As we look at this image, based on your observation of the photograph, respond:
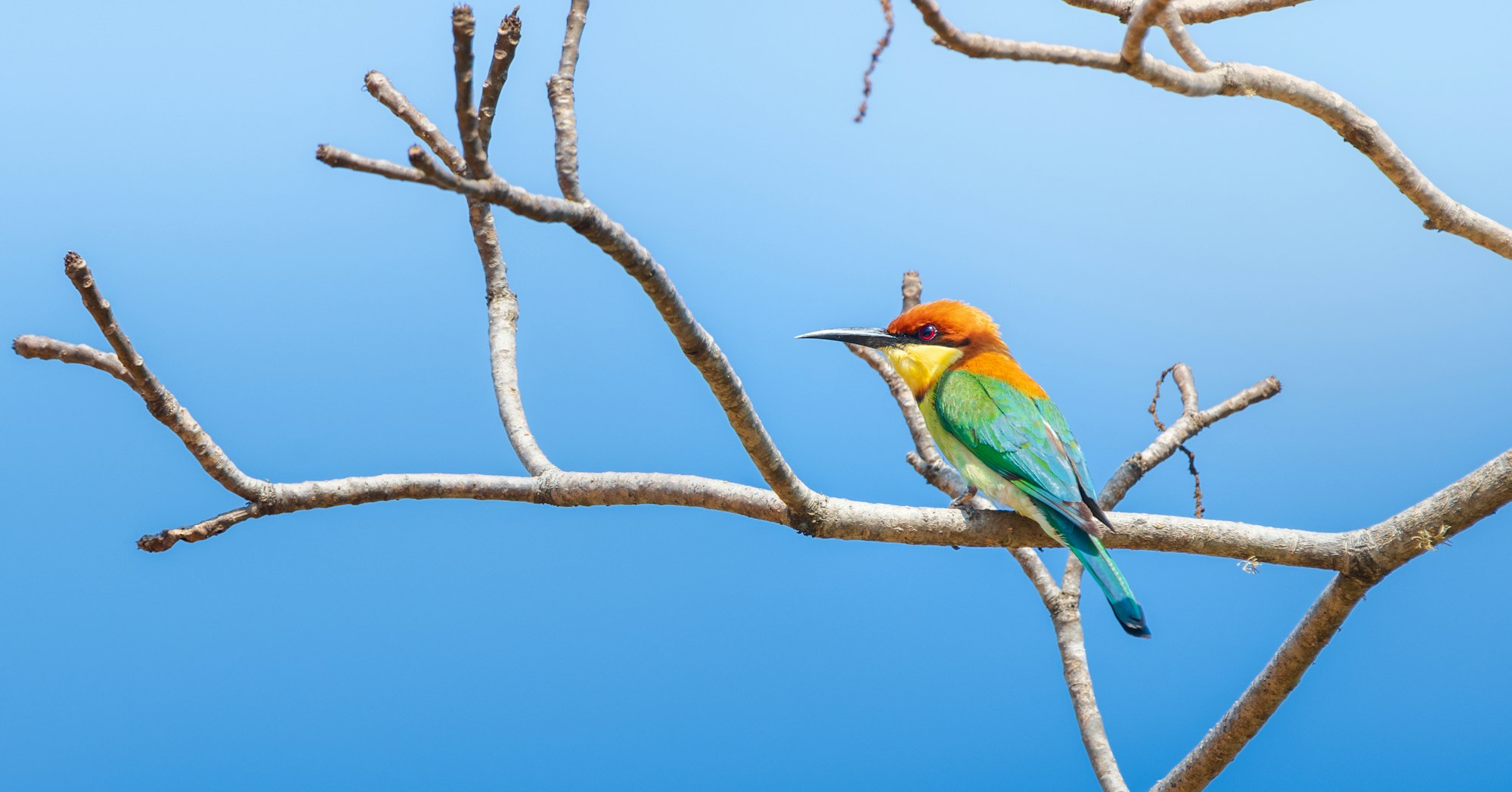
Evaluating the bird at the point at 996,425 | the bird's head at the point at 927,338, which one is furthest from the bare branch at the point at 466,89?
the bird's head at the point at 927,338

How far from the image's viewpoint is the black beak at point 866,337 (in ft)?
10.2

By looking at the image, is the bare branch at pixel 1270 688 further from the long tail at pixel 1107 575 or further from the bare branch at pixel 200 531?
the bare branch at pixel 200 531

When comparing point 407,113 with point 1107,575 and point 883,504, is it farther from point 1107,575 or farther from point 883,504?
point 1107,575

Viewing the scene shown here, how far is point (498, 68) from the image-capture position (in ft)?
5.29

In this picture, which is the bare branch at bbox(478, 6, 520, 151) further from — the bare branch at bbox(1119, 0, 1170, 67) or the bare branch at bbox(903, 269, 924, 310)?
the bare branch at bbox(903, 269, 924, 310)

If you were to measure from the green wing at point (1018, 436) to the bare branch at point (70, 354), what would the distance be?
1897 millimetres

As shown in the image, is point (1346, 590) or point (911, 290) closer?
point (1346, 590)

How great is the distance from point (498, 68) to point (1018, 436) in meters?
1.64

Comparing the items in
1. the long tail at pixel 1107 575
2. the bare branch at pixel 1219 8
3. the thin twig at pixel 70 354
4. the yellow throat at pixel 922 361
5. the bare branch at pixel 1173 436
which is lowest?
the long tail at pixel 1107 575

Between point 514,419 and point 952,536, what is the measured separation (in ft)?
3.69

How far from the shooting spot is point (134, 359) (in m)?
1.98

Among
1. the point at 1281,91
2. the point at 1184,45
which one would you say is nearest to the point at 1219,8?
the point at 1281,91

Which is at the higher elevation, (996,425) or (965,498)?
(996,425)

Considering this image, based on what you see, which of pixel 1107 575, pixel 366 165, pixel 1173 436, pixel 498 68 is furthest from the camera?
pixel 1173 436
